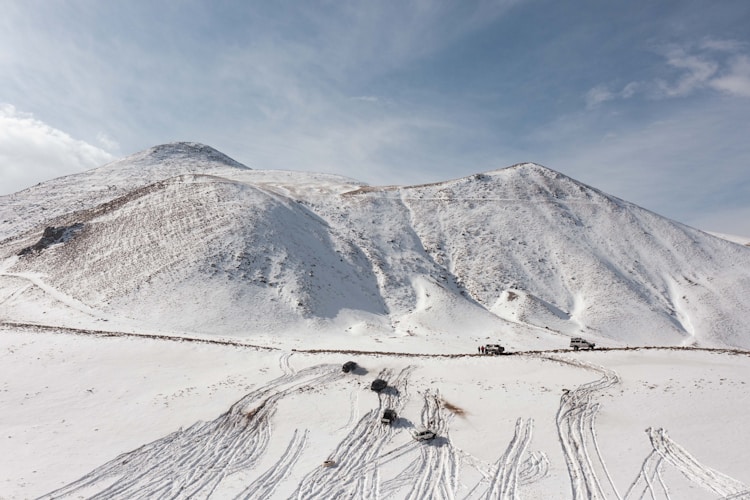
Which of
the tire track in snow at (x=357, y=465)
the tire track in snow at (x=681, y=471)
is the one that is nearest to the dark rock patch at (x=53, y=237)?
the tire track in snow at (x=357, y=465)

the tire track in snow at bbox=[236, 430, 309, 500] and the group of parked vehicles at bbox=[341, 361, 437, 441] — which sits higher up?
the group of parked vehicles at bbox=[341, 361, 437, 441]

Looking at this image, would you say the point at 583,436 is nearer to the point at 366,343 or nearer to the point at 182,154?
the point at 366,343

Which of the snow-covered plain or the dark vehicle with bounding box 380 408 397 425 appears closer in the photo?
the snow-covered plain

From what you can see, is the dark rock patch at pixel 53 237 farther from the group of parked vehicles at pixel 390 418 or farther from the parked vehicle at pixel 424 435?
the parked vehicle at pixel 424 435

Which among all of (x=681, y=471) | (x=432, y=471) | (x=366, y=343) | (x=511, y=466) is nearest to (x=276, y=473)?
(x=432, y=471)

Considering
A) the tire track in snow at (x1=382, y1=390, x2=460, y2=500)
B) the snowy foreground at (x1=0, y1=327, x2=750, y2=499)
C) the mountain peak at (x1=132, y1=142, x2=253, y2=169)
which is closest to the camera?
the tire track in snow at (x1=382, y1=390, x2=460, y2=500)

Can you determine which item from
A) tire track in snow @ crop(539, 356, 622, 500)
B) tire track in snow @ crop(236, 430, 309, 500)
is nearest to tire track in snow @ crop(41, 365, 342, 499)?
tire track in snow @ crop(236, 430, 309, 500)

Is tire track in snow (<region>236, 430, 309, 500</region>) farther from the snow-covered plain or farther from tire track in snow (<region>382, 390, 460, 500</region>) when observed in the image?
tire track in snow (<region>382, 390, 460, 500</region>)
